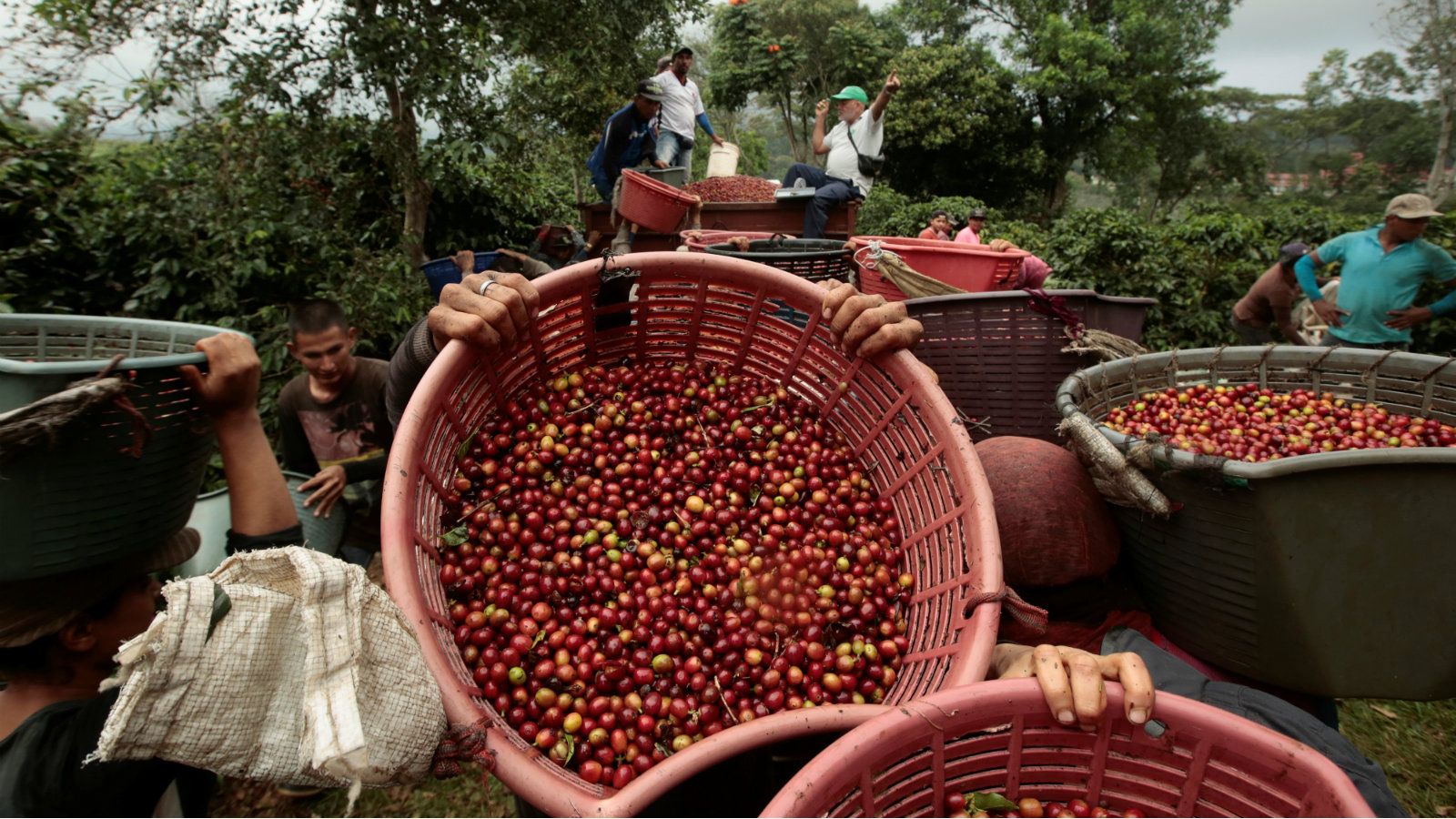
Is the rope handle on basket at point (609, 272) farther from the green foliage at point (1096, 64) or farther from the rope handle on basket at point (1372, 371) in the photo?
the green foliage at point (1096, 64)

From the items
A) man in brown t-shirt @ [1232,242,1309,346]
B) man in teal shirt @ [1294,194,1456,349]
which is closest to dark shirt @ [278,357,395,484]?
man in teal shirt @ [1294,194,1456,349]

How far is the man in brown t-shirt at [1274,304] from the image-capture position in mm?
6398

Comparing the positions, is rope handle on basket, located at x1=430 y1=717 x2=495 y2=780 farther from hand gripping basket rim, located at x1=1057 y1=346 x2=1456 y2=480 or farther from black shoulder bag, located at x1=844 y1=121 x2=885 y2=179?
black shoulder bag, located at x1=844 y1=121 x2=885 y2=179

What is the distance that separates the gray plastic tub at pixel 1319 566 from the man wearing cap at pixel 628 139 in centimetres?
501

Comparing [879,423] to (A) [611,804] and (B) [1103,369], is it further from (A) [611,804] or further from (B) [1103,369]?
(A) [611,804]

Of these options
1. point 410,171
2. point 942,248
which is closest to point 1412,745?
point 942,248

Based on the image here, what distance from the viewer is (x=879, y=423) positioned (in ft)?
7.52

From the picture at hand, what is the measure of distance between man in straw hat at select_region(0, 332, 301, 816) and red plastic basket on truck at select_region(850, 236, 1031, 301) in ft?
8.23

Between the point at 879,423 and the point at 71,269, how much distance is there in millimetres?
6758

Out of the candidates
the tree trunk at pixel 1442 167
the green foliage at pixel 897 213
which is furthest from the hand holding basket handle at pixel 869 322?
the tree trunk at pixel 1442 167

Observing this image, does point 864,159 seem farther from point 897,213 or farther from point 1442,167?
point 1442,167

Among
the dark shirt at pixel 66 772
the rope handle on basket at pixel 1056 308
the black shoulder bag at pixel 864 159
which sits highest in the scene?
the black shoulder bag at pixel 864 159

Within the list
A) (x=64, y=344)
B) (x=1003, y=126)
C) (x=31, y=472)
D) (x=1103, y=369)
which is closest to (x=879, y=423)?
(x=1103, y=369)

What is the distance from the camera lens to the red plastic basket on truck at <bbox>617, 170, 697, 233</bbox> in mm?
4230
